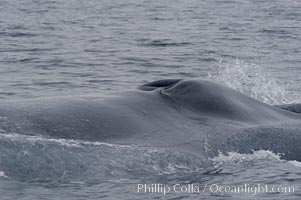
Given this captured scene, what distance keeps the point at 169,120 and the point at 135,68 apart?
13.7m

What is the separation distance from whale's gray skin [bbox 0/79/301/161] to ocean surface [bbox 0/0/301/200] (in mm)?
239

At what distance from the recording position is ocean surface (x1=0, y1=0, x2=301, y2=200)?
9328 mm

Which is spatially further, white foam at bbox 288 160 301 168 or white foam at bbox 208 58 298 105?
white foam at bbox 208 58 298 105

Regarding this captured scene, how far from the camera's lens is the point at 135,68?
79.9 feet

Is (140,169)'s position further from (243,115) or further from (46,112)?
(243,115)

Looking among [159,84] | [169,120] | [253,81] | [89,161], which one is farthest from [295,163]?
[253,81]

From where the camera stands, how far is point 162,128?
1059 centimetres

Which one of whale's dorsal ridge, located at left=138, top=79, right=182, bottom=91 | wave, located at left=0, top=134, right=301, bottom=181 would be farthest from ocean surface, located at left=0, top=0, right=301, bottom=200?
whale's dorsal ridge, located at left=138, top=79, right=182, bottom=91

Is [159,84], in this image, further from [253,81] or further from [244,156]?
[253,81]

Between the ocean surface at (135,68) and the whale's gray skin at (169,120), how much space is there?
0.79 ft

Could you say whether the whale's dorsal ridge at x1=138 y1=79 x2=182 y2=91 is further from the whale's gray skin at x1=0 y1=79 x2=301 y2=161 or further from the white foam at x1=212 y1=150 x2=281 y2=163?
the white foam at x1=212 y1=150 x2=281 y2=163

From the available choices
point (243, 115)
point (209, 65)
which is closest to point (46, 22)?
point (209, 65)

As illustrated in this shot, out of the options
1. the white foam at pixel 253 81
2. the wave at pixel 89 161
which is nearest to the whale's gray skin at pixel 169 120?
the wave at pixel 89 161

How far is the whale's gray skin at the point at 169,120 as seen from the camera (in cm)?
1009
